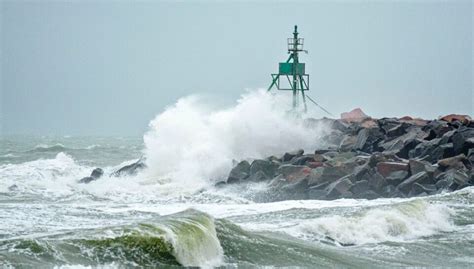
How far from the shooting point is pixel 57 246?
9.79m

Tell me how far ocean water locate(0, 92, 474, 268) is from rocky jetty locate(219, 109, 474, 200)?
25.7 inches

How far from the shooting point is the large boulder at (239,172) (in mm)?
19844

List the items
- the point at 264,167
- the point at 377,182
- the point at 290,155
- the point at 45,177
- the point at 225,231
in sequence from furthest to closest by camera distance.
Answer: the point at 45,177 < the point at 290,155 < the point at 264,167 < the point at 377,182 < the point at 225,231

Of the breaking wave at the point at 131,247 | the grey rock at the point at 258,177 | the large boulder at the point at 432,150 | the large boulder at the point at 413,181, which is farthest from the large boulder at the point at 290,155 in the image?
the breaking wave at the point at 131,247

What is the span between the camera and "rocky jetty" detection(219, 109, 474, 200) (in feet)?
58.1

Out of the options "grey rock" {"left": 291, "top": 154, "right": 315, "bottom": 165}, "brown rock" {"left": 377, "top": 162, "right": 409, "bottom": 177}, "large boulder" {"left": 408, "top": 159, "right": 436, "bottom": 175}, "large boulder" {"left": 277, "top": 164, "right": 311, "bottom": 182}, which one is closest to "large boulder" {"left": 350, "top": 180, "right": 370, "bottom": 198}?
"brown rock" {"left": 377, "top": 162, "right": 409, "bottom": 177}

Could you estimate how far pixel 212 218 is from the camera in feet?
39.3

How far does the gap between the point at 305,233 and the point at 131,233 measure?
11.5ft

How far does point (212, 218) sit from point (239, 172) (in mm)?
8033

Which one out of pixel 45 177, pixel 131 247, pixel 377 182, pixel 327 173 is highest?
pixel 131 247

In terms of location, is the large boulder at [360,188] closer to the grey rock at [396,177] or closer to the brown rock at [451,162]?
the grey rock at [396,177]

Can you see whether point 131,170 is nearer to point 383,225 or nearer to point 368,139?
point 368,139

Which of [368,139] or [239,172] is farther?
[368,139]

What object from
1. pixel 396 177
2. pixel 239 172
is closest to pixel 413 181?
pixel 396 177
